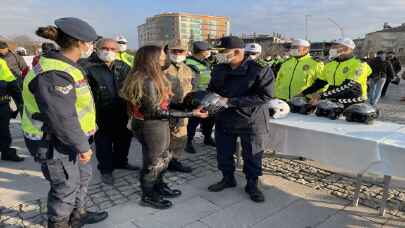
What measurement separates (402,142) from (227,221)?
1.89 metres

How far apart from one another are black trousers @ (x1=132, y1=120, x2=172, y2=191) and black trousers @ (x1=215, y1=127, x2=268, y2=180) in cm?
77

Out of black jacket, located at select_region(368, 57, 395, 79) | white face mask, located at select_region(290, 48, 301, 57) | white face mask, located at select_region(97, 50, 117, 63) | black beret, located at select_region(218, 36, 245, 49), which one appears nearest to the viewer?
black beret, located at select_region(218, 36, 245, 49)

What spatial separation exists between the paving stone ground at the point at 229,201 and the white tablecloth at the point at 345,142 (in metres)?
0.52

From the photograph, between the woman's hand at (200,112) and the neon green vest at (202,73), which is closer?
the woman's hand at (200,112)

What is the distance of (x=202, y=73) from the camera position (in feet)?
16.9

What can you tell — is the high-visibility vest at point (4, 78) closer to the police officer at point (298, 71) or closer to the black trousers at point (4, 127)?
the black trousers at point (4, 127)

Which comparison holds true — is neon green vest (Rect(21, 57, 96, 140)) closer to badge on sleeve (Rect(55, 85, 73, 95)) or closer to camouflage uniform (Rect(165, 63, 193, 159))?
badge on sleeve (Rect(55, 85, 73, 95))

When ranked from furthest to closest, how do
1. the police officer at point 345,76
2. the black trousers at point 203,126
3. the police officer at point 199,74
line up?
1. the black trousers at point 203,126
2. the police officer at point 199,74
3. the police officer at point 345,76

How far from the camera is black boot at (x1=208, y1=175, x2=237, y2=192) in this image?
3.87 metres

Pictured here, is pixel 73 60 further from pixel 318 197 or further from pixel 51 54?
pixel 318 197

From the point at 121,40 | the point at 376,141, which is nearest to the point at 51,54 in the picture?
the point at 376,141

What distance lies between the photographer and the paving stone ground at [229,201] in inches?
126

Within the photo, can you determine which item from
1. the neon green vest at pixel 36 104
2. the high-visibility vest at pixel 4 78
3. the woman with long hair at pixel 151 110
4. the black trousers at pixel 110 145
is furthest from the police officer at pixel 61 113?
the high-visibility vest at pixel 4 78

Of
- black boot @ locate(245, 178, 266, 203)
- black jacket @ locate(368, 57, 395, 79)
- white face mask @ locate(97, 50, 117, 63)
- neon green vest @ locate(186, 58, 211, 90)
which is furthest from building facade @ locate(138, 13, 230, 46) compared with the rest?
black boot @ locate(245, 178, 266, 203)
